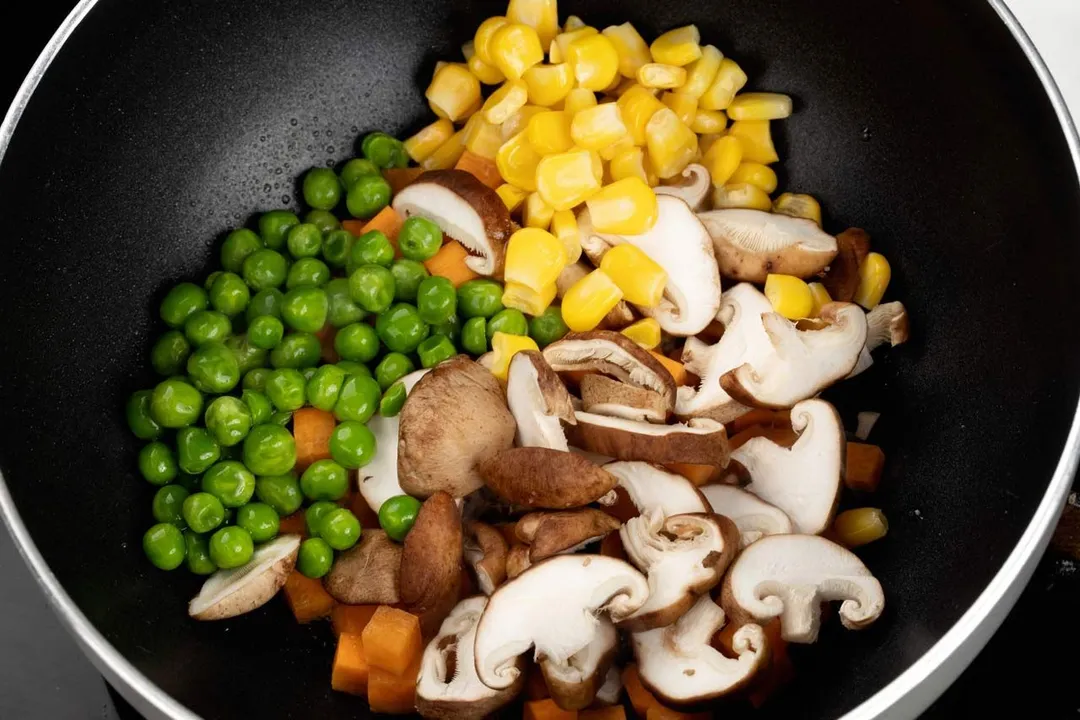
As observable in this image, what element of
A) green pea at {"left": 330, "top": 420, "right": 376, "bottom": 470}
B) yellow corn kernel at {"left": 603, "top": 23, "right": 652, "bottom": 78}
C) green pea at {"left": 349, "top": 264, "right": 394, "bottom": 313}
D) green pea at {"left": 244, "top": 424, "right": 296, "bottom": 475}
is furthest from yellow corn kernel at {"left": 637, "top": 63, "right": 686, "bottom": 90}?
green pea at {"left": 244, "top": 424, "right": 296, "bottom": 475}

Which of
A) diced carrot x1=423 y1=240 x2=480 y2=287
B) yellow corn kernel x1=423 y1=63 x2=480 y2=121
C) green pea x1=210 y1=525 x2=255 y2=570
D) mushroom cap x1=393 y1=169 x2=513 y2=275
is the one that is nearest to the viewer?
green pea x1=210 y1=525 x2=255 y2=570

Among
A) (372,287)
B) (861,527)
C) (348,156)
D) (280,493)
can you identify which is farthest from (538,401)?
(348,156)

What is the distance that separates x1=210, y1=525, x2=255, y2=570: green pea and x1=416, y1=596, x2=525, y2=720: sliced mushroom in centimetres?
52

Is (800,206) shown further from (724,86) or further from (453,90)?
(453,90)

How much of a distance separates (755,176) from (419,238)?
3.28 ft

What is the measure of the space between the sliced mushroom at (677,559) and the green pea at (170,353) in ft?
4.28

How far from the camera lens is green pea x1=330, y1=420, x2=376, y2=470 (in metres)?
2.57

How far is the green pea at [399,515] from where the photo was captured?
249cm

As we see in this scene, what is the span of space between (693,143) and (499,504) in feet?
3.91

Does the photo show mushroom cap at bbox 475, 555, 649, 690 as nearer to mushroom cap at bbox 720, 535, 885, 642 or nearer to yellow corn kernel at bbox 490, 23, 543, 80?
mushroom cap at bbox 720, 535, 885, 642

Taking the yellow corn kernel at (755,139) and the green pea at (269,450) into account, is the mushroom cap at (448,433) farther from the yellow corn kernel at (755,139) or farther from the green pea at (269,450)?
the yellow corn kernel at (755,139)

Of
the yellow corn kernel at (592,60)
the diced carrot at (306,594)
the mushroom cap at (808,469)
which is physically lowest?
the diced carrot at (306,594)

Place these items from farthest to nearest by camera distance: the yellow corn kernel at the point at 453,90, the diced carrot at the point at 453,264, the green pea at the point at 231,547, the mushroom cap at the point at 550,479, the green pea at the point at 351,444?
the yellow corn kernel at the point at 453,90
the diced carrot at the point at 453,264
the green pea at the point at 351,444
the green pea at the point at 231,547
the mushroom cap at the point at 550,479

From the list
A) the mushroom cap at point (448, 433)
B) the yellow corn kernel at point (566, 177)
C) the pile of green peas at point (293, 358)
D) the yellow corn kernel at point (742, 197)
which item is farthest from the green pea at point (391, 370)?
the yellow corn kernel at point (742, 197)
